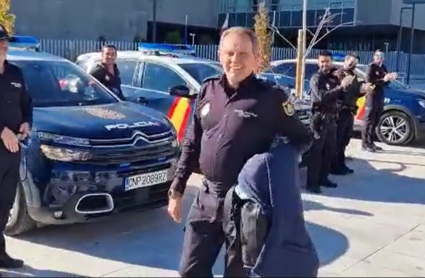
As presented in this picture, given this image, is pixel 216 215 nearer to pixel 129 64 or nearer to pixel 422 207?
pixel 422 207

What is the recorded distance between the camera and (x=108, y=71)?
761 centimetres

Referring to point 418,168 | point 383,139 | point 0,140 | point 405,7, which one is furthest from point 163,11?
point 0,140

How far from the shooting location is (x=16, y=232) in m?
5.16

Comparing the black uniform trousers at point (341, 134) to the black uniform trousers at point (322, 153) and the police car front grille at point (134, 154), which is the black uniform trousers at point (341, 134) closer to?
the black uniform trousers at point (322, 153)

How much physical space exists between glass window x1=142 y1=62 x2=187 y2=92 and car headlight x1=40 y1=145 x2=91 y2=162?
3310mm

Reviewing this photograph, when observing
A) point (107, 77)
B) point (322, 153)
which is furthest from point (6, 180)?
point (322, 153)

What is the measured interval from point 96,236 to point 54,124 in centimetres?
105

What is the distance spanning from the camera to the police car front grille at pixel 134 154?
502 centimetres

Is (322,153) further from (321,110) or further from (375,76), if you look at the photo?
(375,76)

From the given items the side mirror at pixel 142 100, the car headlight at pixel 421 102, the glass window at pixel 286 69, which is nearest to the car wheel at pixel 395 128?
the car headlight at pixel 421 102

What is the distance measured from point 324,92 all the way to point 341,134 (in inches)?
47.5

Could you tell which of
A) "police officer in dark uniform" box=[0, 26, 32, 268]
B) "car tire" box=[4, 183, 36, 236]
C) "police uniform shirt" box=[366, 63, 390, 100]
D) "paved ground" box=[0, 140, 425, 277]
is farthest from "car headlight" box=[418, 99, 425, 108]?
"police officer in dark uniform" box=[0, 26, 32, 268]

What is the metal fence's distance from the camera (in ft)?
64.5

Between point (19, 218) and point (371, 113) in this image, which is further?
point (371, 113)
